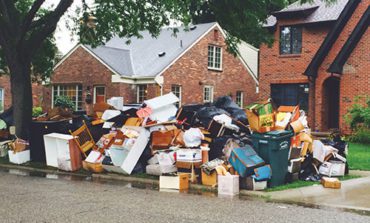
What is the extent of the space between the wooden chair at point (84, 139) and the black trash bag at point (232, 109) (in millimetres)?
3658

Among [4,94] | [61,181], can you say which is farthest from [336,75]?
[4,94]

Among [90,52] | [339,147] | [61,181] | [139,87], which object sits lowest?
[61,181]

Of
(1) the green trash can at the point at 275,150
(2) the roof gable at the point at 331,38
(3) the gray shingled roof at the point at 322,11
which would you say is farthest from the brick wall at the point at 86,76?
→ (1) the green trash can at the point at 275,150

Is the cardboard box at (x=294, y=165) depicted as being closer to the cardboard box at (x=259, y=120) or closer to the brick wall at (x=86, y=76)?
the cardboard box at (x=259, y=120)

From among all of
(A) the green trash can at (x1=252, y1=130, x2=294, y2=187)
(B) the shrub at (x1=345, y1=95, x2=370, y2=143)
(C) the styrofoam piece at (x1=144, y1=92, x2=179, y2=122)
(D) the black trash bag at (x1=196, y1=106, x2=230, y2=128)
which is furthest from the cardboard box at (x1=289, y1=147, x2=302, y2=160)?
(B) the shrub at (x1=345, y1=95, x2=370, y2=143)

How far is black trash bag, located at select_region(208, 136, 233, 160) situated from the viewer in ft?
36.7

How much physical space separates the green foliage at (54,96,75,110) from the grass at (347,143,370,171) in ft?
50.1

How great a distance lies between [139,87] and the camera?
26.9 metres

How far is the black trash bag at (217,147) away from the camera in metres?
11.2

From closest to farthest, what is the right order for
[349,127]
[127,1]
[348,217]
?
[348,217] → [127,1] → [349,127]

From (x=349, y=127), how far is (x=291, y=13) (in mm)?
6115

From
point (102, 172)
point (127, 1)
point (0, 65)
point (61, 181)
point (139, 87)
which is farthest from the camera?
point (139, 87)

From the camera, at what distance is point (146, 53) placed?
94.4 ft

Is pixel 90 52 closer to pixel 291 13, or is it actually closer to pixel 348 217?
pixel 291 13
